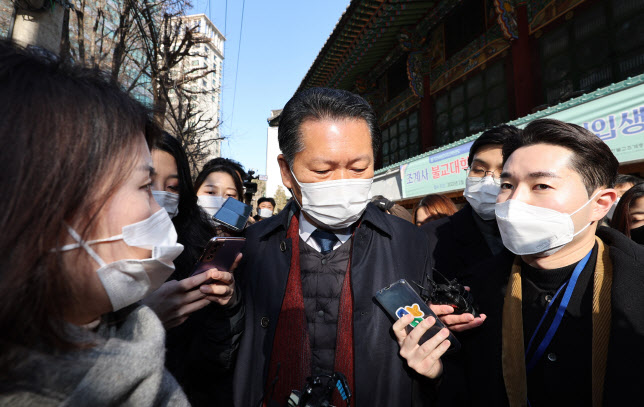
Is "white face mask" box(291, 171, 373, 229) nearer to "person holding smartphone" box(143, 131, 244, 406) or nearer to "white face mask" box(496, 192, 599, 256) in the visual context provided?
"person holding smartphone" box(143, 131, 244, 406)

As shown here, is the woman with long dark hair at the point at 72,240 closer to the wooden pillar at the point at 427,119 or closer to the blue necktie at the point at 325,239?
the blue necktie at the point at 325,239

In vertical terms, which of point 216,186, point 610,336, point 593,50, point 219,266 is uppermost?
point 593,50

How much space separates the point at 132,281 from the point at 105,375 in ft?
0.83

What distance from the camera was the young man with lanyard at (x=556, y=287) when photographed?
57.6 inches

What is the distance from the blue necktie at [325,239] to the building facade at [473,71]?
4.24 m

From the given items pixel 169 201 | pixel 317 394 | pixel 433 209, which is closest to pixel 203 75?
pixel 433 209

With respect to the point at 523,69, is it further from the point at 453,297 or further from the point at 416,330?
the point at 416,330

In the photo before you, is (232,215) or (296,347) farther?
(232,215)

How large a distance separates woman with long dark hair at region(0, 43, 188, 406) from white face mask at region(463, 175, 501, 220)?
2.50 m

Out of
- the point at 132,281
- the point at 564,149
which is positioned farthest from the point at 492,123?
the point at 132,281

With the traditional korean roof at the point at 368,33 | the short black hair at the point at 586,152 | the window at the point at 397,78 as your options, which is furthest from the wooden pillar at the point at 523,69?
the short black hair at the point at 586,152

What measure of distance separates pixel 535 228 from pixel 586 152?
452 millimetres

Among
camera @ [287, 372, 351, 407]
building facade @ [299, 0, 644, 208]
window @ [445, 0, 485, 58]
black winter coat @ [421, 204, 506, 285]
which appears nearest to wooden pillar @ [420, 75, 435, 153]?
building facade @ [299, 0, 644, 208]

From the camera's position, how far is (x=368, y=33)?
8109 mm
